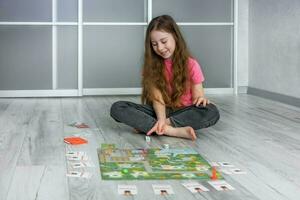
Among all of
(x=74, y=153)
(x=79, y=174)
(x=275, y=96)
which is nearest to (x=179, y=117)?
(x=74, y=153)

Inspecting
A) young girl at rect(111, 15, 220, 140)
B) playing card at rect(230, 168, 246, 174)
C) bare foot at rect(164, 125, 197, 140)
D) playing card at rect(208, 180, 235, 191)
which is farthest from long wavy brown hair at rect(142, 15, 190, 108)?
playing card at rect(208, 180, 235, 191)

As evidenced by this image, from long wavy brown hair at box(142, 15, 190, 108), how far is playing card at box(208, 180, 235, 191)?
3.68 ft

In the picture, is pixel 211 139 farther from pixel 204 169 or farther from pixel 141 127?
pixel 204 169

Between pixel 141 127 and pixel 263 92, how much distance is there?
2.54 m

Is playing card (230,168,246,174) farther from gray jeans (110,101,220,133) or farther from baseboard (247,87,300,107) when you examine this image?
baseboard (247,87,300,107)

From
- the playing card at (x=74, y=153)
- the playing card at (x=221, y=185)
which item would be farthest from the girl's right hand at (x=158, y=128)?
the playing card at (x=221, y=185)

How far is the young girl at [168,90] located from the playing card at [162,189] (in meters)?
1.02

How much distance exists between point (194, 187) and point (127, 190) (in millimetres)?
251

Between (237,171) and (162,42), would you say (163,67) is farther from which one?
(237,171)

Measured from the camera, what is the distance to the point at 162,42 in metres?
2.98

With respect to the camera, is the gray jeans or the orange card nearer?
the orange card

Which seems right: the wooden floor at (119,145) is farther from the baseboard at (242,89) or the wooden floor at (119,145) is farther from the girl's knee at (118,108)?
the baseboard at (242,89)

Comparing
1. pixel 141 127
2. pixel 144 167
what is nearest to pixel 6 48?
pixel 141 127

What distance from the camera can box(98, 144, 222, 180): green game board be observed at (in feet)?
6.78
